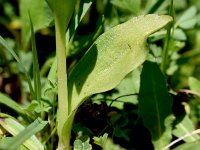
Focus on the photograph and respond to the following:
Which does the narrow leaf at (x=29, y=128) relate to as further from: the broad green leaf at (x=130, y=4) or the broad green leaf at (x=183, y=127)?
the broad green leaf at (x=130, y=4)

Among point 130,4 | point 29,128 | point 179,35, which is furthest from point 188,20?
point 29,128

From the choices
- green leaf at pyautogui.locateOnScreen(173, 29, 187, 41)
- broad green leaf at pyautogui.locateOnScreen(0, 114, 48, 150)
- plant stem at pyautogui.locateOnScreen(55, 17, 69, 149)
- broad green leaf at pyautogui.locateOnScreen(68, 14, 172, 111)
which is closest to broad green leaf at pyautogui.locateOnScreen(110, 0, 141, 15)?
green leaf at pyautogui.locateOnScreen(173, 29, 187, 41)

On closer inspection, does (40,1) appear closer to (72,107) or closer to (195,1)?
(72,107)

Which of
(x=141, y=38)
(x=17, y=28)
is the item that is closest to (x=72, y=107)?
(x=141, y=38)

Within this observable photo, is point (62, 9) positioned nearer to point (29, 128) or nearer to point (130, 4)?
point (29, 128)

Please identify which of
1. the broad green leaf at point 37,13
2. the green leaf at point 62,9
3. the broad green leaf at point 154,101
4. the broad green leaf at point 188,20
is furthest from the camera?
the broad green leaf at point 188,20

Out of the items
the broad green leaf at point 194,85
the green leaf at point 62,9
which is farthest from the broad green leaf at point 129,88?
the green leaf at point 62,9

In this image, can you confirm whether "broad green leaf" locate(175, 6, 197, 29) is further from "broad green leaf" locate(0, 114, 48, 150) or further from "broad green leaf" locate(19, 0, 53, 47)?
"broad green leaf" locate(0, 114, 48, 150)

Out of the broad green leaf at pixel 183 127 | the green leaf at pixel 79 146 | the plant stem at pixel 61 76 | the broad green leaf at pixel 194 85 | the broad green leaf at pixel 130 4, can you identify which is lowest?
the broad green leaf at pixel 183 127
